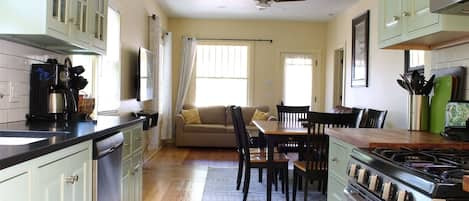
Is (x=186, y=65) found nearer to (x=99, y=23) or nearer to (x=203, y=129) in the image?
(x=203, y=129)

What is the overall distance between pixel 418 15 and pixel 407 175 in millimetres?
1297

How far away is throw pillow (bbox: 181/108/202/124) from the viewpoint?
26.6 feet

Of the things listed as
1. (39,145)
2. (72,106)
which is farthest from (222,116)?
(39,145)

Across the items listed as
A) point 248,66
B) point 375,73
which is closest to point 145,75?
point 375,73

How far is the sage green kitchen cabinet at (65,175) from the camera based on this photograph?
154cm

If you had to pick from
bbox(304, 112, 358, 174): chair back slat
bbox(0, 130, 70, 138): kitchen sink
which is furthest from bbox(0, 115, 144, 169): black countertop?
bbox(304, 112, 358, 174): chair back slat

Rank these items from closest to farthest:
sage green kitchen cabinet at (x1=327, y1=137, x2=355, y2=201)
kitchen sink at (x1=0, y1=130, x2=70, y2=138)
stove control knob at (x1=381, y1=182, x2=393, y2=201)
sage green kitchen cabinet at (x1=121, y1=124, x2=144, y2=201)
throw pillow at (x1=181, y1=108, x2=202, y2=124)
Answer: stove control knob at (x1=381, y1=182, x2=393, y2=201) → kitchen sink at (x1=0, y1=130, x2=70, y2=138) → sage green kitchen cabinet at (x1=327, y1=137, x2=355, y2=201) → sage green kitchen cabinet at (x1=121, y1=124, x2=144, y2=201) → throw pillow at (x1=181, y1=108, x2=202, y2=124)

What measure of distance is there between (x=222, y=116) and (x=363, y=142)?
6.39m

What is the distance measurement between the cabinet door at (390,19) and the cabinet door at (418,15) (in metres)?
0.11

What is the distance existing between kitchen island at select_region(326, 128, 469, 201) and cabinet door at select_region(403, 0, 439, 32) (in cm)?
63

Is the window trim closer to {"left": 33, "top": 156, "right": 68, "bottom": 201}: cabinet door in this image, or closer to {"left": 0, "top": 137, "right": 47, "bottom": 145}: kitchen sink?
{"left": 0, "top": 137, "right": 47, "bottom": 145}: kitchen sink

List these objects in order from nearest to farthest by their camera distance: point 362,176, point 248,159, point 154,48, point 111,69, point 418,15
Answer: point 362,176 → point 418,15 → point 248,159 → point 111,69 → point 154,48

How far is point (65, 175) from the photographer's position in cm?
181

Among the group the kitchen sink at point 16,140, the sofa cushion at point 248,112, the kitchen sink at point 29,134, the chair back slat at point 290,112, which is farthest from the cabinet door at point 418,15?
the sofa cushion at point 248,112
